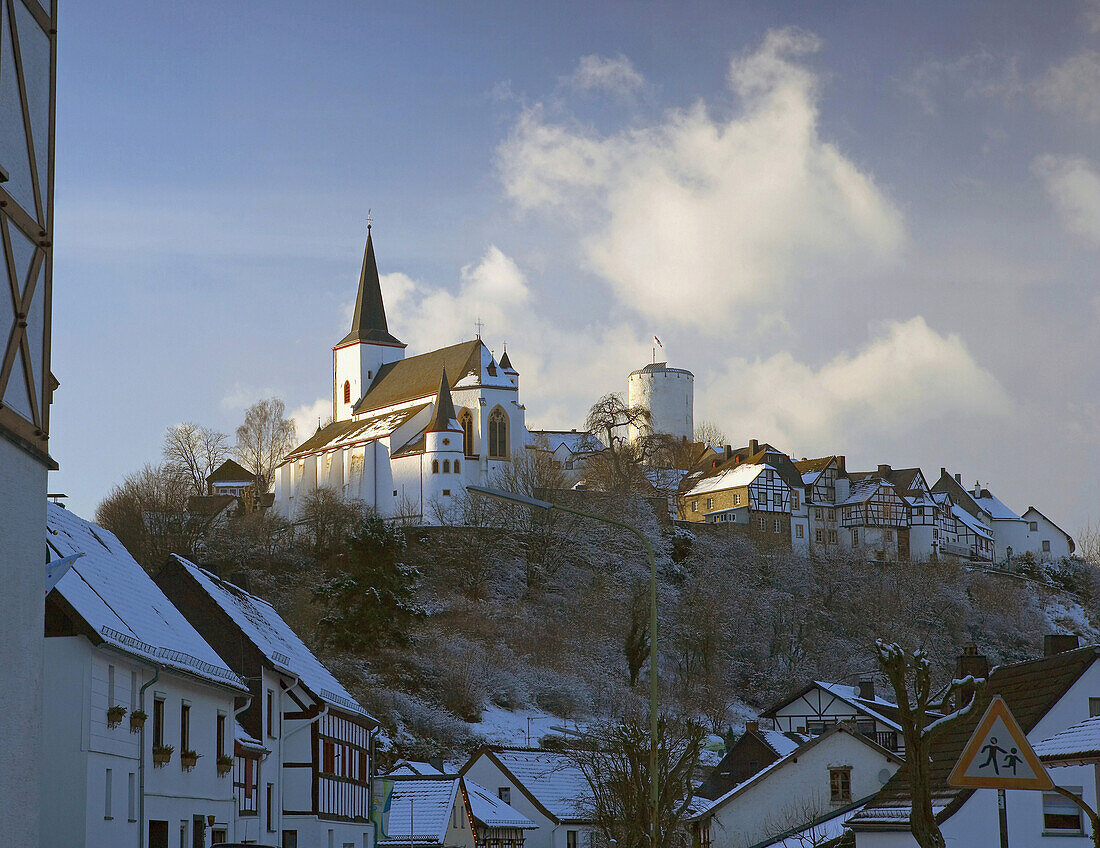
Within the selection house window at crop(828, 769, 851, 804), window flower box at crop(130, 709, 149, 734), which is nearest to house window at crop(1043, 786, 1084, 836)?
window flower box at crop(130, 709, 149, 734)

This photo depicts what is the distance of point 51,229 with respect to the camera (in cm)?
1412

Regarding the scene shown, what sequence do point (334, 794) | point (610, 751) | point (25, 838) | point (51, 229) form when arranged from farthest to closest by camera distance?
point (334, 794), point (610, 751), point (51, 229), point (25, 838)

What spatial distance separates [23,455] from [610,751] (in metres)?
19.8

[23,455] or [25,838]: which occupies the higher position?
[23,455]

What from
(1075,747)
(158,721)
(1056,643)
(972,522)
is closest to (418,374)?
(972,522)

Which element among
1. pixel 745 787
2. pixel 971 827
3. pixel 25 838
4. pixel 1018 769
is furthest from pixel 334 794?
pixel 1018 769

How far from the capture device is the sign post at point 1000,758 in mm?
9352

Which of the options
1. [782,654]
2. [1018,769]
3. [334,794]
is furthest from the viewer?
[782,654]

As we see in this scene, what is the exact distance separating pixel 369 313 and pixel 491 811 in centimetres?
7861

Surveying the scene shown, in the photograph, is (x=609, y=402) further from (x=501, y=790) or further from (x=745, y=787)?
(x=745, y=787)

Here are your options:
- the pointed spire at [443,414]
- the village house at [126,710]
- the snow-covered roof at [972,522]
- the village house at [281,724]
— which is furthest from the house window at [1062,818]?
the snow-covered roof at [972,522]

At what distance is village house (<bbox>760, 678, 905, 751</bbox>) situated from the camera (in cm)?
5072

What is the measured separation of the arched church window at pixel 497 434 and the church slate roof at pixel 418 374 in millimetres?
3017

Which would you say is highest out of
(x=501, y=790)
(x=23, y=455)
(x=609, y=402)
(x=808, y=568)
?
(x=609, y=402)
